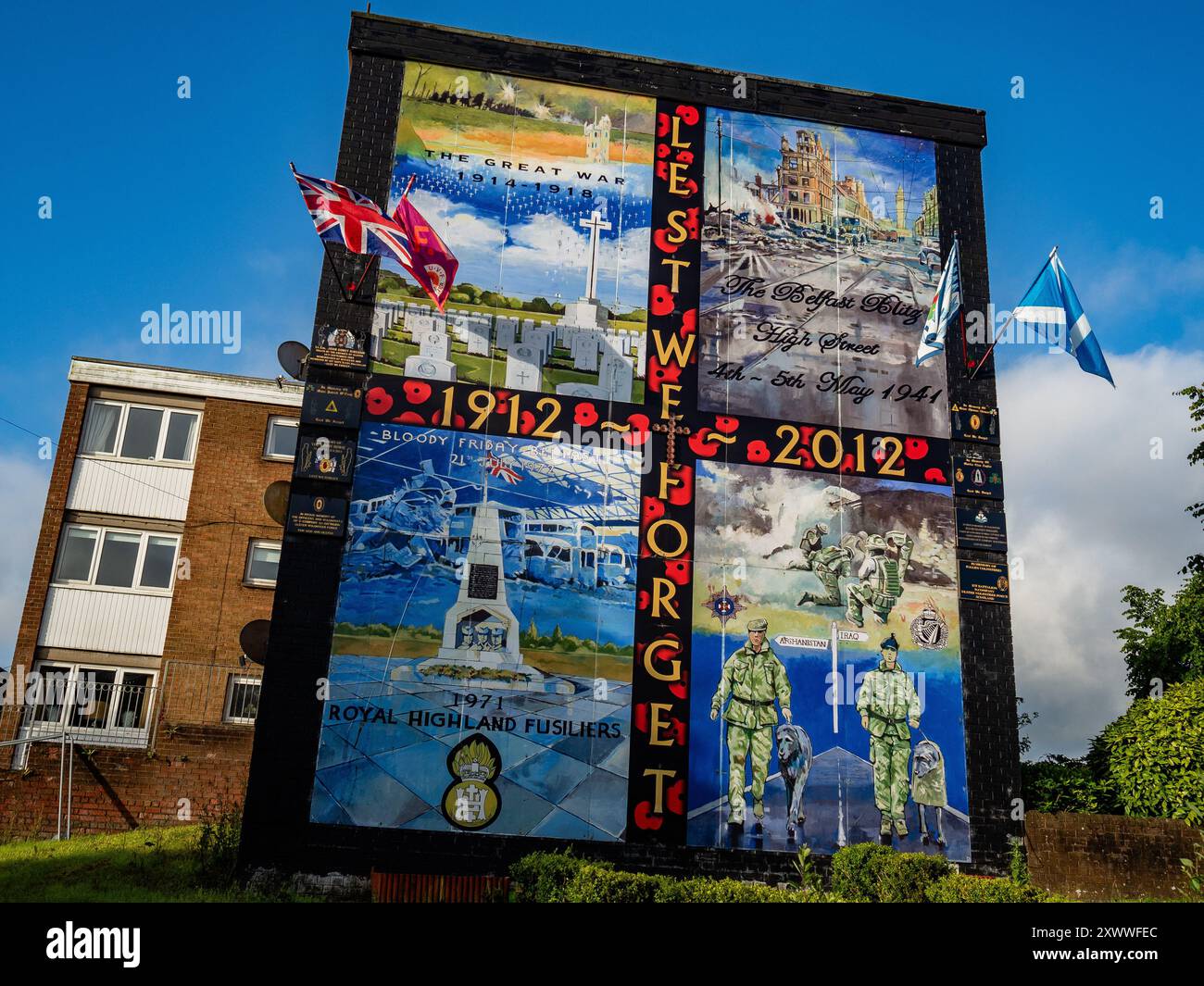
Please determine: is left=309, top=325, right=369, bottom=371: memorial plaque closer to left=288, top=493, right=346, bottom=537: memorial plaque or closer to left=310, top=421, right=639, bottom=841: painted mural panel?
left=310, top=421, right=639, bottom=841: painted mural panel

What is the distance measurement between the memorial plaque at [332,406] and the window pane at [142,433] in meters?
11.6

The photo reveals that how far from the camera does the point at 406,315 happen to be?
23188 mm

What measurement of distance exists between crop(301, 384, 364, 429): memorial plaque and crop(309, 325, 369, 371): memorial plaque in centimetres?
50

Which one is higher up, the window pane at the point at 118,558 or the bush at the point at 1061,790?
the window pane at the point at 118,558

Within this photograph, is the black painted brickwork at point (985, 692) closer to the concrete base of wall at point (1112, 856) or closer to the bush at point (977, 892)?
the concrete base of wall at point (1112, 856)

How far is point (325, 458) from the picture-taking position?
21953mm

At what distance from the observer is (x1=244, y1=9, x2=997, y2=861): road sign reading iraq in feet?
68.7

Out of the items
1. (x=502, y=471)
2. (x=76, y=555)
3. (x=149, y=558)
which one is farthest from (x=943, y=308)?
(x=76, y=555)

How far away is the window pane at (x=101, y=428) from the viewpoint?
3116 centimetres

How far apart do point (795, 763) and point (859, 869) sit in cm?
298

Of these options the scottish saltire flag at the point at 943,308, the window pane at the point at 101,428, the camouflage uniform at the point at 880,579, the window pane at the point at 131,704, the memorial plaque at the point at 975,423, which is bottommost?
the window pane at the point at 131,704

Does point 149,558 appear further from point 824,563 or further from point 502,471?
point 824,563

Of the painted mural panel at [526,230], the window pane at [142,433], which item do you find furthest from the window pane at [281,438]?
the painted mural panel at [526,230]
